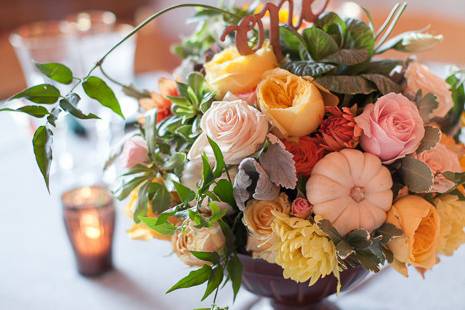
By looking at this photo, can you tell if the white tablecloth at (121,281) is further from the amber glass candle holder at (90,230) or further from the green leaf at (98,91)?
the green leaf at (98,91)

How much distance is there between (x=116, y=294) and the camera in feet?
2.99

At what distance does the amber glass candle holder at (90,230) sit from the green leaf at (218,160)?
0.37 metres

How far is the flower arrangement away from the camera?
2.02 ft

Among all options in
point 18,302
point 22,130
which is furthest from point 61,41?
point 18,302

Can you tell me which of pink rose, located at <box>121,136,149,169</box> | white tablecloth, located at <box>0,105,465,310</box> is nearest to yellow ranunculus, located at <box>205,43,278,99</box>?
pink rose, located at <box>121,136,149,169</box>

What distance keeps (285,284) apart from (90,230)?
1.11ft

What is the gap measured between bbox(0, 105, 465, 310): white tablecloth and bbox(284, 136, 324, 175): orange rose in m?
0.23

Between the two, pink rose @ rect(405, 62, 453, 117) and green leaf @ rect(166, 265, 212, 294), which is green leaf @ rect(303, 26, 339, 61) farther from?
green leaf @ rect(166, 265, 212, 294)

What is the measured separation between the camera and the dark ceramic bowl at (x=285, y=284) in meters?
0.71

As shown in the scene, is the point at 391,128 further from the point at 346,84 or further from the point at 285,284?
the point at 285,284

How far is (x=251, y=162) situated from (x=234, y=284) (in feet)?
0.46

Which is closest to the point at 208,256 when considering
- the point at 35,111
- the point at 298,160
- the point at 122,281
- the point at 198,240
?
the point at 198,240

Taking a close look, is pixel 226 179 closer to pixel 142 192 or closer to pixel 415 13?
pixel 142 192

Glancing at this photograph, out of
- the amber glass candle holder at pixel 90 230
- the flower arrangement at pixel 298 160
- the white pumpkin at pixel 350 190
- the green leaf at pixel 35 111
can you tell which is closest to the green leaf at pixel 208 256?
the flower arrangement at pixel 298 160
